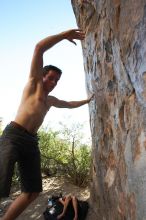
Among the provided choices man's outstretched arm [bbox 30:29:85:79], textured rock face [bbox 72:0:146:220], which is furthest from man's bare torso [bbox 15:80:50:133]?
textured rock face [bbox 72:0:146:220]

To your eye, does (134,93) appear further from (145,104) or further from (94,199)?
(94,199)

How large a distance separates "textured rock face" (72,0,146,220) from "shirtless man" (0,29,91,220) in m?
0.42

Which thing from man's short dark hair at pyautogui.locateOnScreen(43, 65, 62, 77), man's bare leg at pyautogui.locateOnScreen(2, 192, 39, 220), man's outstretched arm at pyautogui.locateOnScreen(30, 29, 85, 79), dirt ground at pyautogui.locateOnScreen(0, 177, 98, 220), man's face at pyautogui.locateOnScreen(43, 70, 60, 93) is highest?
man's outstretched arm at pyautogui.locateOnScreen(30, 29, 85, 79)

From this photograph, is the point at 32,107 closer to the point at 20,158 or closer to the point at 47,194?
the point at 20,158

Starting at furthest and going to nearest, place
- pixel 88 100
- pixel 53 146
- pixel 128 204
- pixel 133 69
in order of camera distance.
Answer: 1. pixel 53 146
2. pixel 88 100
3. pixel 128 204
4. pixel 133 69

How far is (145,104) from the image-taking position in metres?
2.73

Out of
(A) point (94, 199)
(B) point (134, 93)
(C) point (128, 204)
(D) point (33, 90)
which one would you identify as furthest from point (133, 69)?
(A) point (94, 199)

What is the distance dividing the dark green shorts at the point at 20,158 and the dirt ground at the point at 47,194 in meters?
1.96

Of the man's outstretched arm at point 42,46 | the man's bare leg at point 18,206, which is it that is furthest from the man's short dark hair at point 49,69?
the man's bare leg at point 18,206

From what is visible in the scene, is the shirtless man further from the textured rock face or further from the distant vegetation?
the distant vegetation

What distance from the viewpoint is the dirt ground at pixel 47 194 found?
264 inches

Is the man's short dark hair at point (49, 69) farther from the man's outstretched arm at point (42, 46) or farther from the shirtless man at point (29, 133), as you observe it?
the man's outstretched arm at point (42, 46)

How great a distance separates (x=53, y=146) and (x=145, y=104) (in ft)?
22.6

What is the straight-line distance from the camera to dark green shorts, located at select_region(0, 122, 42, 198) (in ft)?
13.9
